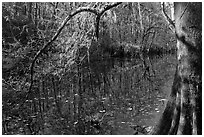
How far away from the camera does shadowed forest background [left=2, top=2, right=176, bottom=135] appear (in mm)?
8266

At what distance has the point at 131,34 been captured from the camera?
2023 centimetres

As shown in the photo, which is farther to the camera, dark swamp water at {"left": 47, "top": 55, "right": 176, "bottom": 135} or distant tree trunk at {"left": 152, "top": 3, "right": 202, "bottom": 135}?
dark swamp water at {"left": 47, "top": 55, "right": 176, "bottom": 135}

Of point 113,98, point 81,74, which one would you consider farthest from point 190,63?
point 81,74

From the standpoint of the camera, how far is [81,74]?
17188 millimetres

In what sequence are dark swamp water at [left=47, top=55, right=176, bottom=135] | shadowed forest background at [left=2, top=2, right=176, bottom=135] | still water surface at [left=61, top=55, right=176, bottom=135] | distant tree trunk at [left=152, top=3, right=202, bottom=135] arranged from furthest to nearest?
still water surface at [left=61, top=55, right=176, bottom=135] → dark swamp water at [left=47, top=55, right=176, bottom=135] → shadowed forest background at [left=2, top=2, right=176, bottom=135] → distant tree trunk at [left=152, top=3, right=202, bottom=135]

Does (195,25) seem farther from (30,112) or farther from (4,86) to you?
(4,86)

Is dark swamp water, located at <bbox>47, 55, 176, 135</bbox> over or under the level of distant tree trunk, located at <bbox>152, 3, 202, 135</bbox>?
under

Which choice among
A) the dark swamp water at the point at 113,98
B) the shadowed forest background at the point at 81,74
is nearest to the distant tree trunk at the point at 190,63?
the shadowed forest background at the point at 81,74

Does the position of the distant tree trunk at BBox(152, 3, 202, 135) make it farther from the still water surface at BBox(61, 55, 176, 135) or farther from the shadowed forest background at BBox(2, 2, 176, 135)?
the still water surface at BBox(61, 55, 176, 135)

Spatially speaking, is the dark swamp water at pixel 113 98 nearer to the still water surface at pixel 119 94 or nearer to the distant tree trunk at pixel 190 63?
the still water surface at pixel 119 94

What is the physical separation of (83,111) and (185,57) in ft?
20.1

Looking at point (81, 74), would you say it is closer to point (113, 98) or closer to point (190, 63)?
point (113, 98)

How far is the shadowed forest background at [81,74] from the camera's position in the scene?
827 centimetres

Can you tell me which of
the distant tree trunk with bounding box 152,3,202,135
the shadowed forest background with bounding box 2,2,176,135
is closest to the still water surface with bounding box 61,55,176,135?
the shadowed forest background with bounding box 2,2,176,135
